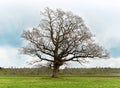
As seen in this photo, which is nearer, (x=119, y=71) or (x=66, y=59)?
(x=66, y=59)

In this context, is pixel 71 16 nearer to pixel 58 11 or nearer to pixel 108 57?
pixel 58 11

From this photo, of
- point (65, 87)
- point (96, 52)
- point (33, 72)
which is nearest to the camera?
point (65, 87)

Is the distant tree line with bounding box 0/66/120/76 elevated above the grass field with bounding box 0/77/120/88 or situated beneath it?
elevated above

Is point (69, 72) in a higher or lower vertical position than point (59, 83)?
higher

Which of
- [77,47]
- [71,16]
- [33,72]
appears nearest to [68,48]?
[77,47]

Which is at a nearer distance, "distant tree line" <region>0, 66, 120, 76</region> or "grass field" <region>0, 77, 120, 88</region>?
"grass field" <region>0, 77, 120, 88</region>

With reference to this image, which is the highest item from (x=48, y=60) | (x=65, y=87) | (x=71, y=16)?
(x=71, y=16)

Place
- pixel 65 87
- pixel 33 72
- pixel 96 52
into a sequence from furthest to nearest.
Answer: pixel 33 72 < pixel 96 52 < pixel 65 87

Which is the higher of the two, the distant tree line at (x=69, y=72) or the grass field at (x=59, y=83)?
the distant tree line at (x=69, y=72)

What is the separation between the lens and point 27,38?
64812mm

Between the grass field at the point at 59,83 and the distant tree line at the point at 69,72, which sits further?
the distant tree line at the point at 69,72

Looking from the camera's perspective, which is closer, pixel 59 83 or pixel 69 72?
pixel 59 83

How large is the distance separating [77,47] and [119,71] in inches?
843

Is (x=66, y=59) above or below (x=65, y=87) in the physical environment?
above
